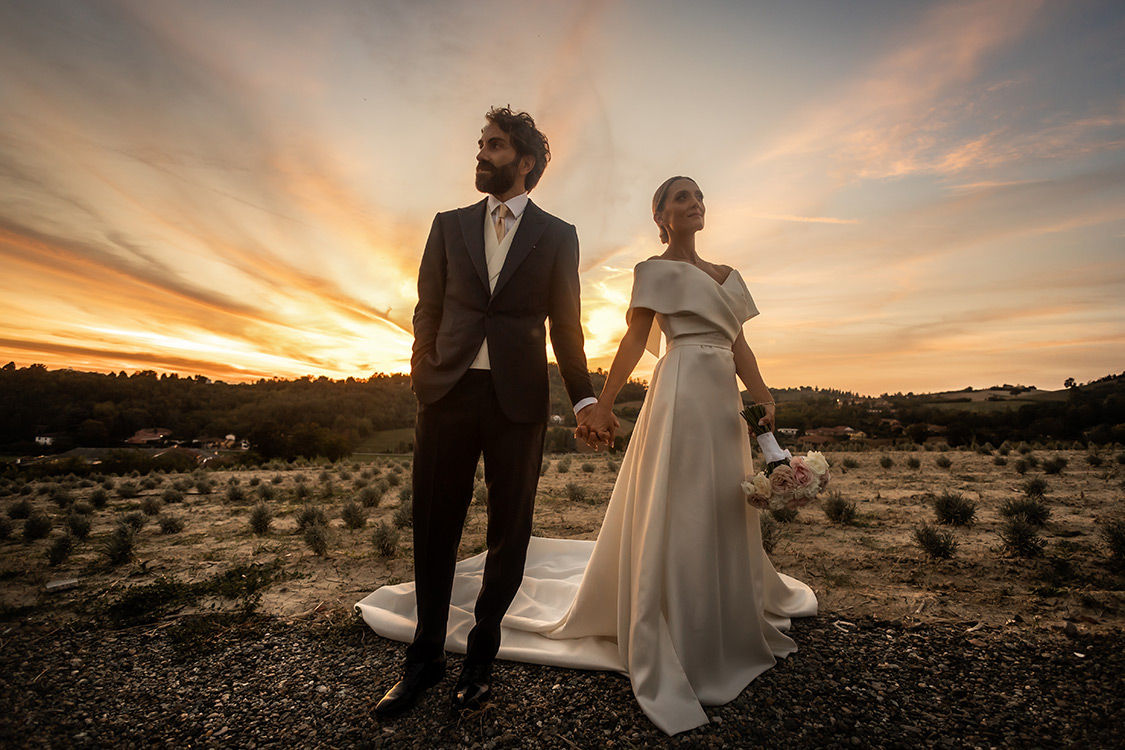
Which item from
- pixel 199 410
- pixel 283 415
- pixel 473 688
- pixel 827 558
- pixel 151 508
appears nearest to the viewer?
pixel 473 688

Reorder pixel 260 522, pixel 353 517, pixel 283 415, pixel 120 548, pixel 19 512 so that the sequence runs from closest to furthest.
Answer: pixel 120 548 → pixel 260 522 → pixel 353 517 → pixel 19 512 → pixel 283 415

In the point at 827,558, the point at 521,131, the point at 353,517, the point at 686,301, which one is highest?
the point at 521,131

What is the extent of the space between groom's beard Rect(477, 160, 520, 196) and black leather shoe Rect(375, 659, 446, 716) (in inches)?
105

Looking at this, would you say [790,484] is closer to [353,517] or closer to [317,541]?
[317,541]

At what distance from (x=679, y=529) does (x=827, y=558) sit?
3351 millimetres

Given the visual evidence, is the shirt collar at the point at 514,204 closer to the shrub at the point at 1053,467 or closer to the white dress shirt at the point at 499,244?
the white dress shirt at the point at 499,244

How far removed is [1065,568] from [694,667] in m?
4.21

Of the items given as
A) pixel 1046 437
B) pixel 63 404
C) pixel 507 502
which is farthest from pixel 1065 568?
pixel 63 404

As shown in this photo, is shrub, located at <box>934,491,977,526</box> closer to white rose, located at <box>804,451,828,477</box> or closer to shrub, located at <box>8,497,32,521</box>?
white rose, located at <box>804,451,828,477</box>

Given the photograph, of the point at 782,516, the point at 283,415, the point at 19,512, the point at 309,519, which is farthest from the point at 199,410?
the point at 782,516

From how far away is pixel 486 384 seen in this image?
2.42 metres

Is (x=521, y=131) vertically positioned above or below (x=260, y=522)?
above

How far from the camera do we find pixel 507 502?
242cm

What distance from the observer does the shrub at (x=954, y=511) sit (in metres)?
6.05
